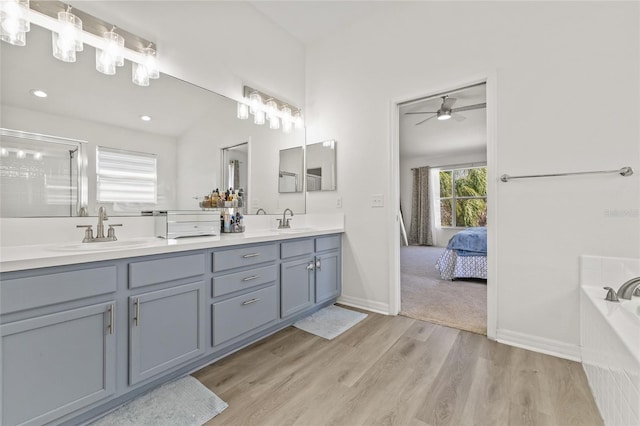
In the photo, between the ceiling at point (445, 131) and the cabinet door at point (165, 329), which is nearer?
the cabinet door at point (165, 329)

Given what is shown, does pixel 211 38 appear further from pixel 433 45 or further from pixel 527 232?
pixel 527 232

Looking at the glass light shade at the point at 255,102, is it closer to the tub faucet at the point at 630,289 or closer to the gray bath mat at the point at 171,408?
the gray bath mat at the point at 171,408

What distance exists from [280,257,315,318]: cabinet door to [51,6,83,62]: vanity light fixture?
185cm

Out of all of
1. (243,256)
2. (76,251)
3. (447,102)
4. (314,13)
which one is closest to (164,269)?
(76,251)

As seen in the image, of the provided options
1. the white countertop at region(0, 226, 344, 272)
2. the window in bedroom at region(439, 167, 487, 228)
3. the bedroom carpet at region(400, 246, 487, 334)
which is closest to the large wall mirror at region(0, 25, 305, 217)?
the white countertop at region(0, 226, 344, 272)

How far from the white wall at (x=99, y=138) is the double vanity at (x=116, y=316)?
53 cm

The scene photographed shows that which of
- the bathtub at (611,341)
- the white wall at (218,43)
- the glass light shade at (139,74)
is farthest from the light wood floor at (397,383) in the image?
the white wall at (218,43)

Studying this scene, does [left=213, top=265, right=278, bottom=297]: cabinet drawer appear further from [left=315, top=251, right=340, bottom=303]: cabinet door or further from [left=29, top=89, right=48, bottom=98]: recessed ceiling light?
[left=29, top=89, right=48, bottom=98]: recessed ceiling light

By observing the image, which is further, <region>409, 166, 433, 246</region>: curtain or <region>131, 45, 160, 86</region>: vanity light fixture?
<region>409, 166, 433, 246</region>: curtain

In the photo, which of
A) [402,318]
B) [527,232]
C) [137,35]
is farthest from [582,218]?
[137,35]

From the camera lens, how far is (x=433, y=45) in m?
2.41

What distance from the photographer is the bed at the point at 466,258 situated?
373 centimetres

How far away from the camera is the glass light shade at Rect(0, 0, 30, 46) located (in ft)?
4.67

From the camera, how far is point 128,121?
188cm
